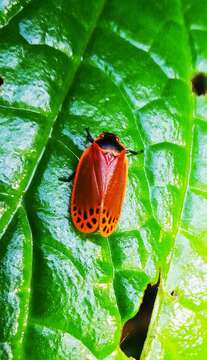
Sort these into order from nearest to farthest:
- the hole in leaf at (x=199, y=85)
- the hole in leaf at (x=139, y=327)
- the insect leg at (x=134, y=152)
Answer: the hole in leaf at (x=139, y=327), the insect leg at (x=134, y=152), the hole in leaf at (x=199, y=85)

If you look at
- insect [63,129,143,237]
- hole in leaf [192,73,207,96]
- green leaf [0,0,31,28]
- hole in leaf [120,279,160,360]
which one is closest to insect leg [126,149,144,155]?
insect [63,129,143,237]

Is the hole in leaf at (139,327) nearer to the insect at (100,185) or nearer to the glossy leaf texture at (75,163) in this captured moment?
the glossy leaf texture at (75,163)

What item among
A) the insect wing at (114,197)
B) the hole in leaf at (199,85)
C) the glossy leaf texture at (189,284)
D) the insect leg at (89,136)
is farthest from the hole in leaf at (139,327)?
the hole in leaf at (199,85)

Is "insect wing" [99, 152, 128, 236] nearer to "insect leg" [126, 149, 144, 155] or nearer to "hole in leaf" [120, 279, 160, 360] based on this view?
"insect leg" [126, 149, 144, 155]

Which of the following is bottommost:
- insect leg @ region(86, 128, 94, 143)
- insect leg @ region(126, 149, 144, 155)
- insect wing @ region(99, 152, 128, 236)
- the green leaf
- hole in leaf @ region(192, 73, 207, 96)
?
insect wing @ region(99, 152, 128, 236)

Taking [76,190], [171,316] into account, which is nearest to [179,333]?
[171,316]

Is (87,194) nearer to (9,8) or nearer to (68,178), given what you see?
(68,178)
